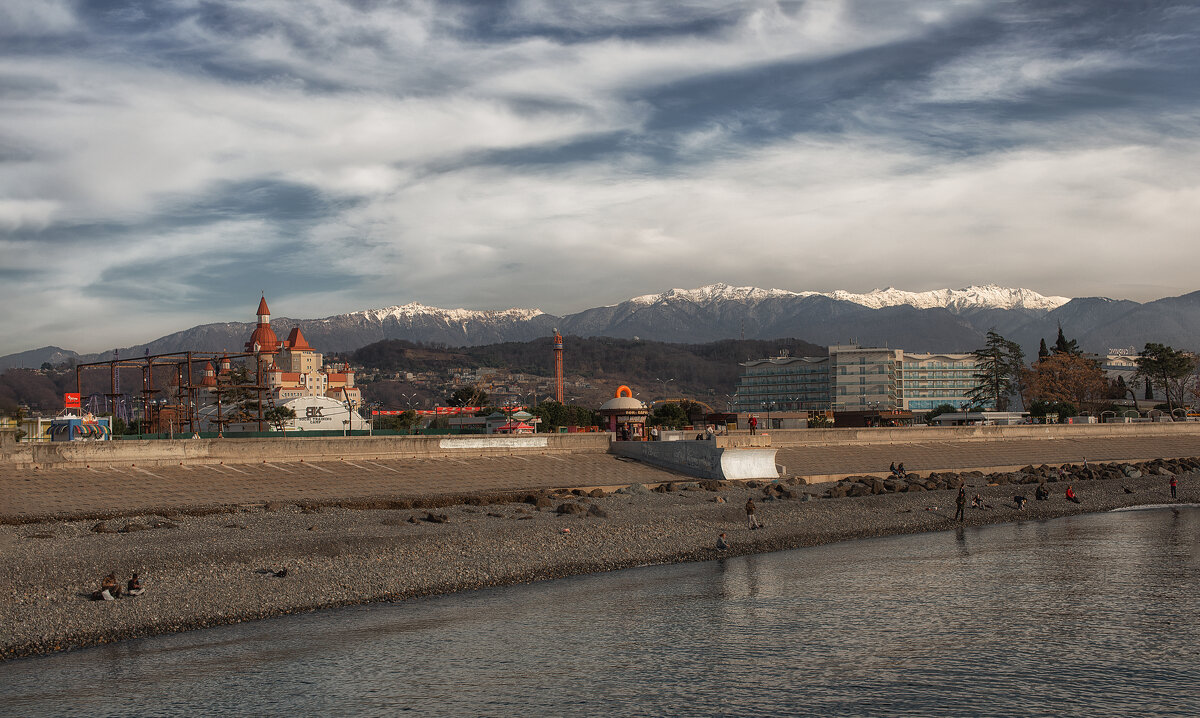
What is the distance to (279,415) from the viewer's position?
367ft

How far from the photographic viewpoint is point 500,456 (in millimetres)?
66938

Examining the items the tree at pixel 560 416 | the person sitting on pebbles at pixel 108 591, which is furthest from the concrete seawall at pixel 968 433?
the person sitting on pebbles at pixel 108 591

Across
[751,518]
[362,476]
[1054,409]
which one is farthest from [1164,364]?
[362,476]

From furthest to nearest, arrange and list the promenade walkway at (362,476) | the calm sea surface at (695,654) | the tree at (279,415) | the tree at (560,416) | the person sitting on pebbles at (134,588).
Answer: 1. the tree at (560,416)
2. the tree at (279,415)
3. the promenade walkway at (362,476)
4. the person sitting on pebbles at (134,588)
5. the calm sea surface at (695,654)

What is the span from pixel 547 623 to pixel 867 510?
3110 centimetres

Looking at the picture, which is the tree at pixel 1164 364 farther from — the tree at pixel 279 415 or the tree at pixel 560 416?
the tree at pixel 279 415

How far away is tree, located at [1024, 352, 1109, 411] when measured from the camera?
151 metres

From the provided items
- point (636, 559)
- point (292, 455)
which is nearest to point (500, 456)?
point (292, 455)

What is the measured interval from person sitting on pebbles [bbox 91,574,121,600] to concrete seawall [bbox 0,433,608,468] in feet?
85.6

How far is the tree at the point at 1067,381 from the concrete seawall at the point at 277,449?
106 m

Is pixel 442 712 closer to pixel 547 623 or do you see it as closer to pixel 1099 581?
pixel 547 623

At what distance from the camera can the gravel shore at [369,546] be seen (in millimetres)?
27094

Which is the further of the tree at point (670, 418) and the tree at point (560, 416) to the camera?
the tree at point (560, 416)

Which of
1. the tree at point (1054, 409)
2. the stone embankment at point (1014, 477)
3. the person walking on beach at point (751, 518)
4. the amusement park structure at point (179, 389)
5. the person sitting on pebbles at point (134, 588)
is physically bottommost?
the stone embankment at point (1014, 477)
